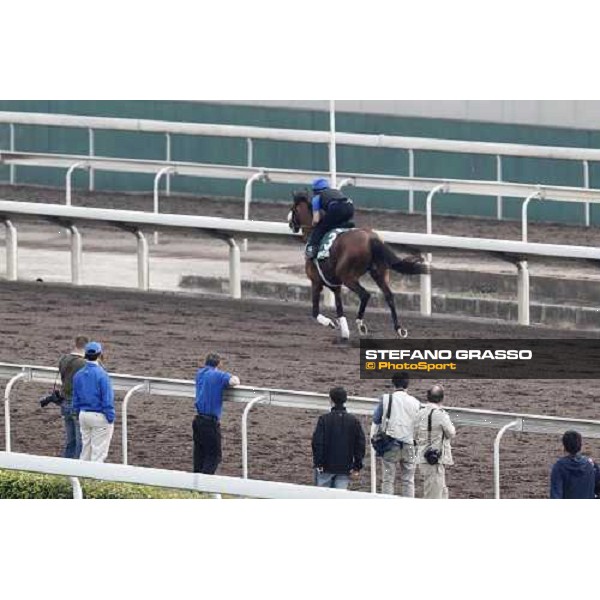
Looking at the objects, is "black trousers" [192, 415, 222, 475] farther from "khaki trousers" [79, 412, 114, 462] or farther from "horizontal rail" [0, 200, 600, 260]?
"horizontal rail" [0, 200, 600, 260]

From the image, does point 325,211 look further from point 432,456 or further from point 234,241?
point 432,456

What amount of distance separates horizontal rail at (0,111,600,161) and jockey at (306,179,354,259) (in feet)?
12.0

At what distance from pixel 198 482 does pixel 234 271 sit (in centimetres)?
580

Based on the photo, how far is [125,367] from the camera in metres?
15.7

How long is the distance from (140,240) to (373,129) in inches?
192

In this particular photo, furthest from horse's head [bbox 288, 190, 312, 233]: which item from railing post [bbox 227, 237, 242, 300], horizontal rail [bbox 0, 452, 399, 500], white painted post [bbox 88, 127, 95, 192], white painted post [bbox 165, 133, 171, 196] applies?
white painted post [bbox 88, 127, 95, 192]

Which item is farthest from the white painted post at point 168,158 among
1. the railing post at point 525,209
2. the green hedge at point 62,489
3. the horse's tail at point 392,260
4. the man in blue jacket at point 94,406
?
the green hedge at point 62,489

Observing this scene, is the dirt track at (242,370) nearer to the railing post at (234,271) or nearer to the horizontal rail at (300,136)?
the railing post at (234,271)

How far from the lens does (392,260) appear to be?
15961 mm

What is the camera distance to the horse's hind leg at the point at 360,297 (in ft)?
53.0

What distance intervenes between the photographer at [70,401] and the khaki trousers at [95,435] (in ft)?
0.47

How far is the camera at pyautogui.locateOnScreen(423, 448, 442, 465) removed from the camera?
12.5m

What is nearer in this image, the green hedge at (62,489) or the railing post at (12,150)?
the green hedge at (62,489)

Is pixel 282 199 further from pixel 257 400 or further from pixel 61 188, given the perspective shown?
pixel 257 400
